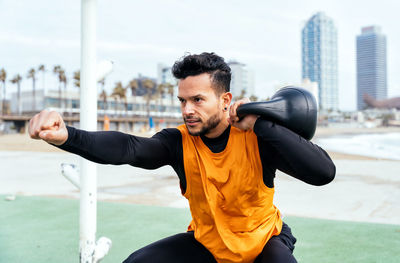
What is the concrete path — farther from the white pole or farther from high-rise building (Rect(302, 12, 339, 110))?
high-rise building (Rect(302, 12, 339, 110))

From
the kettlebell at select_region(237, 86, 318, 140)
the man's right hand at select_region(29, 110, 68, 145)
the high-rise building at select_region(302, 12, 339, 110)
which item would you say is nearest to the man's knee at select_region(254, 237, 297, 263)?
the kettlebell at select_region(237, 86, 318, 140)

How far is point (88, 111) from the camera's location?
7.55 ft

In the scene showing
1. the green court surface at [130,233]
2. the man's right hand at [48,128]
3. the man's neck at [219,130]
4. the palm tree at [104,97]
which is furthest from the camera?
the palm tree at [104,97]

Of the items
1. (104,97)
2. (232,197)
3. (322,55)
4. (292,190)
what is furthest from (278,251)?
(322,55)

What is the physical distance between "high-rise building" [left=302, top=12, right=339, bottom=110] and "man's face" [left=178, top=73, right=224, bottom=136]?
159 meters

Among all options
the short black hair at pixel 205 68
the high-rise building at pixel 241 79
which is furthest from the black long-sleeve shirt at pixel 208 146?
the high-rise building at pixel 241 79

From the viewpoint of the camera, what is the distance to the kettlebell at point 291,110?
1548 mm

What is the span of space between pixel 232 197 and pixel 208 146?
0.28m

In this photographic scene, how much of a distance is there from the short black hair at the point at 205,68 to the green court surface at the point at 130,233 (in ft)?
6.09

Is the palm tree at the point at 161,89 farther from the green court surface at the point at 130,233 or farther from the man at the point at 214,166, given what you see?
the man at the point at 214,166

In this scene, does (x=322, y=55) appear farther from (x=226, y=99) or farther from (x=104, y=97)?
(x=226, y=99)

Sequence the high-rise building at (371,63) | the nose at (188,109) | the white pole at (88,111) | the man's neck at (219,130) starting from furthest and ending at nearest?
1. the high-rise building at (371,63)
2. the white pole at (88,111)
3. the man's neck at (219,130)
4. the nose at (188,109)

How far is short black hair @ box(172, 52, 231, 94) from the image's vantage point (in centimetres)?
181

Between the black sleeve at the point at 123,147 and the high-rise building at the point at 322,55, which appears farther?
the high-rise building at the point at 322,55
